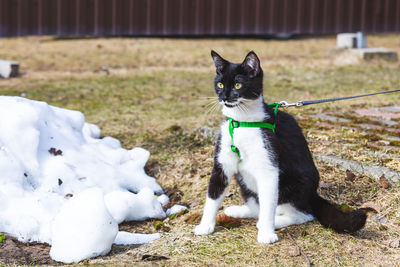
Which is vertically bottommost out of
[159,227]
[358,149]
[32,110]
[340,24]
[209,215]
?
[159,227]

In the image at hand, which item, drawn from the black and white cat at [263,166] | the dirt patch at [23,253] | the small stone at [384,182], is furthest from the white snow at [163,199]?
the small stone at [384,182]

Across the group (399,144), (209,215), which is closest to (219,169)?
(209,215)

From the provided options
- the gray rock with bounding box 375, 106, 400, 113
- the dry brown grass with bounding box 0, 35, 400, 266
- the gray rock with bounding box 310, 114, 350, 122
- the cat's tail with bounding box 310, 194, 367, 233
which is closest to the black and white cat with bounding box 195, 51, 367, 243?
the cat's tail with bounding box 310, 194, 367, 233

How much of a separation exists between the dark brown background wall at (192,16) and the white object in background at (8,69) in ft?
6.43

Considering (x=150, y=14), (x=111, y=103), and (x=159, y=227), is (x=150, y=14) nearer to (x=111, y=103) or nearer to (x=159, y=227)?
(x=111, y=103)

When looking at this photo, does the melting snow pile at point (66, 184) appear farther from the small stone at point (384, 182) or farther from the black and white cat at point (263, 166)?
the small stone at point (384, 182)

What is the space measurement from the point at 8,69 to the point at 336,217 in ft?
23.8

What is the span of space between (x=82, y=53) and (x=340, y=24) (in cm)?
598

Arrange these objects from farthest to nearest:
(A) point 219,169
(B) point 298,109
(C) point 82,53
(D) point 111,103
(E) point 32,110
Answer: (C) point 82,53, (D) point 111,103, (B) point 298,109, (E) point 32,110, (A) point 219,169

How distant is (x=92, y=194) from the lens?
3.05m

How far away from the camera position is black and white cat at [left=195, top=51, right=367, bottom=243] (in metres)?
2.85

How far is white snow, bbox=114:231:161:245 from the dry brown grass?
92 millimetres

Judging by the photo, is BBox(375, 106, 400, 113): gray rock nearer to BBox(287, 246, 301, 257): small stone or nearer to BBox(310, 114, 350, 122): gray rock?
BBox(310, 114, 350, 122): gray rock

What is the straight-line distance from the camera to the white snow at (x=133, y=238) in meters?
3.23
